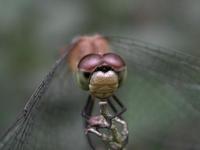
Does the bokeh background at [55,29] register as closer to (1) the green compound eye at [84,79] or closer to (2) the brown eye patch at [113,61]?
(1) the green compound eye at [84,79]

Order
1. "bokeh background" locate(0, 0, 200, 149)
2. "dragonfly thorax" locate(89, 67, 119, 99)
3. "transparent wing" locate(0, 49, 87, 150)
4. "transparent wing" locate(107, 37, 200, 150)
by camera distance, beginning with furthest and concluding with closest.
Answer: "bokeh background" locate(0, 0, 200, 149) < "transparent wing" locate(107, 37, 200, 150) < "transparent wing" locate(0, 49, 87, 150) < "dragonfly thorax" locate(89, 67, 119, 99)

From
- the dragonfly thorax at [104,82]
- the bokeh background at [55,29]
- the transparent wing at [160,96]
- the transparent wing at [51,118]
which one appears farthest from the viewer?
the bokeh background at [55,29]

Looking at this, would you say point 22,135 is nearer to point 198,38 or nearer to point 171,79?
point 171,79

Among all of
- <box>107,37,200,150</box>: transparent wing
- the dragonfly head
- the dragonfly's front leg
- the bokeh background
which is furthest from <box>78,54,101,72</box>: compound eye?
the bokeh background

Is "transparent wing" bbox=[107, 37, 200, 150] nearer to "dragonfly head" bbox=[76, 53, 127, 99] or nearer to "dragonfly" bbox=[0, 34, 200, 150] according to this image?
"dragonfly" bbox=[0, 34, 200, 150]

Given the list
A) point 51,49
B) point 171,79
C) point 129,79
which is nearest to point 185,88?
point 171,79

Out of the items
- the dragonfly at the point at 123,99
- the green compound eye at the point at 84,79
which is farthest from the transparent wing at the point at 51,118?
the green compound eye at the point at 84,79

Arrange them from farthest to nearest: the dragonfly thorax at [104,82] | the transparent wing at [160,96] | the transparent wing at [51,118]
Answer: the transparent wing at [160,96] < the transparent wing at [51,118] < the dragonfly thorax at [104,82]
